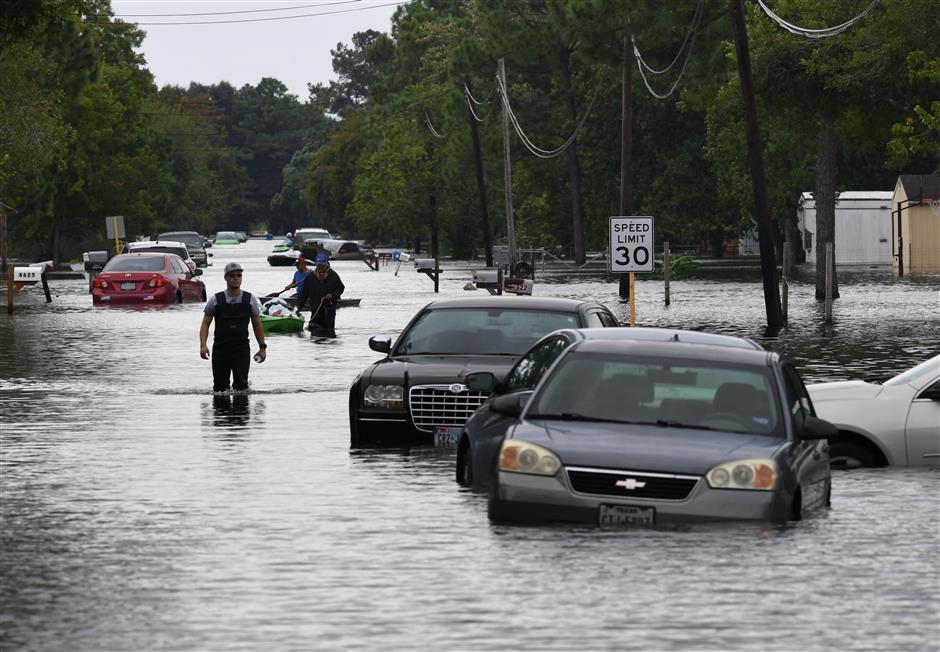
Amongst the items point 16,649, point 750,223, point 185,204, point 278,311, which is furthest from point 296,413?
point 185,204

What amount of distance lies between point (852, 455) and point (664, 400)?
12.0 feet

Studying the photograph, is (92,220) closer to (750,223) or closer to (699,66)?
(750,223)

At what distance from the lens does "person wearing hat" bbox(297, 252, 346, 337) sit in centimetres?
3597

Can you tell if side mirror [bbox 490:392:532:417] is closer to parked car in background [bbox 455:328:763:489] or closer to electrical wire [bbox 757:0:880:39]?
parked car in background [bbox 455:328:763:489]

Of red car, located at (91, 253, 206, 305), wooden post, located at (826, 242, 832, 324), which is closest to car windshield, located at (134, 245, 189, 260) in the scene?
red car, located at (91, 253, 206, 305)

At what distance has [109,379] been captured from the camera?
88.1ft

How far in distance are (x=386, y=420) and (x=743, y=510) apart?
6.03 m

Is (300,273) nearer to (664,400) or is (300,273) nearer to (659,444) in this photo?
(664,400)

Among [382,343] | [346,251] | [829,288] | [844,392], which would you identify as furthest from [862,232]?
[844,392]

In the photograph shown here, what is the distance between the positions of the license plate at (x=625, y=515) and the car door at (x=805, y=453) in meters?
1.00

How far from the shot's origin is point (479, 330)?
723 inches

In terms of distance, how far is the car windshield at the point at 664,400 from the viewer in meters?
12.6

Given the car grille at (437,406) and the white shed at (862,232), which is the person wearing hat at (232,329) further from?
the white shed at (862,232)

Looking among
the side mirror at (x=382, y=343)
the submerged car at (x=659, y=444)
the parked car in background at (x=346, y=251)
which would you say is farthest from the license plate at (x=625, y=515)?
the parked car in background at (x=346, y=251)
